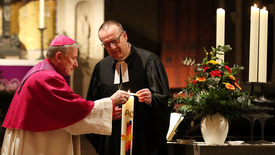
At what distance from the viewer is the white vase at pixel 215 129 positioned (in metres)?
3.35

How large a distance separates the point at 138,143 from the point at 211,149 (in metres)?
0.62

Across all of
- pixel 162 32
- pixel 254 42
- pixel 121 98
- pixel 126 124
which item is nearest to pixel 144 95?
pixel 121 98

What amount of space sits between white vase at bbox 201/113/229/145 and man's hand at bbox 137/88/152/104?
0.46 metres

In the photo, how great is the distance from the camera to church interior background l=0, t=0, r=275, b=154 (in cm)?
471

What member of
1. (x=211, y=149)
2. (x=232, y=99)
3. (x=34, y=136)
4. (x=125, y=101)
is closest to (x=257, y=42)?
(x=232, y=99)

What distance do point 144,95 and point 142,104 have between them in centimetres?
23

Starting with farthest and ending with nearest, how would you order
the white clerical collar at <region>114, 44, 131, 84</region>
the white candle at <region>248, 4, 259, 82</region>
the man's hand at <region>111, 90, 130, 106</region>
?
the white clerical collar at <region>114, 44, 131, 84</region>, the white candle at <region>248, 4, 259, 82</region>, the man's hand at <region>111, 90, 130, 106</region>

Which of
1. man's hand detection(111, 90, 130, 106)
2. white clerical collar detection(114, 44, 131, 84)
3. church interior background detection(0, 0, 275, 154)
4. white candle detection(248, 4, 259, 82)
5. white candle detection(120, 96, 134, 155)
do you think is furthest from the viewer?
church interior background detection(0, 0, 275, 154)

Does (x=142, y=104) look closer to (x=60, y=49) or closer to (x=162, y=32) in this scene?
(x=60, y=49)

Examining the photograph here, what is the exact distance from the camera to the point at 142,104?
367 cm

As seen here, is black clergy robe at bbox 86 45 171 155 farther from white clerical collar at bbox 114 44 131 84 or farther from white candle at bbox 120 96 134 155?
white candle at bbox 120 96 134 155

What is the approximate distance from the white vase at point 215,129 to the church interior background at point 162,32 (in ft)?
3.80

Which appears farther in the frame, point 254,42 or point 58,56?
point 254,42

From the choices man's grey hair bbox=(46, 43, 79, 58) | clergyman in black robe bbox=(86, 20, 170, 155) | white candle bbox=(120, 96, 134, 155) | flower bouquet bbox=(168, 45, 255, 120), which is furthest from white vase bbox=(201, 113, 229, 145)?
man's grey hair bbox=(46, 43, 79, 58)
